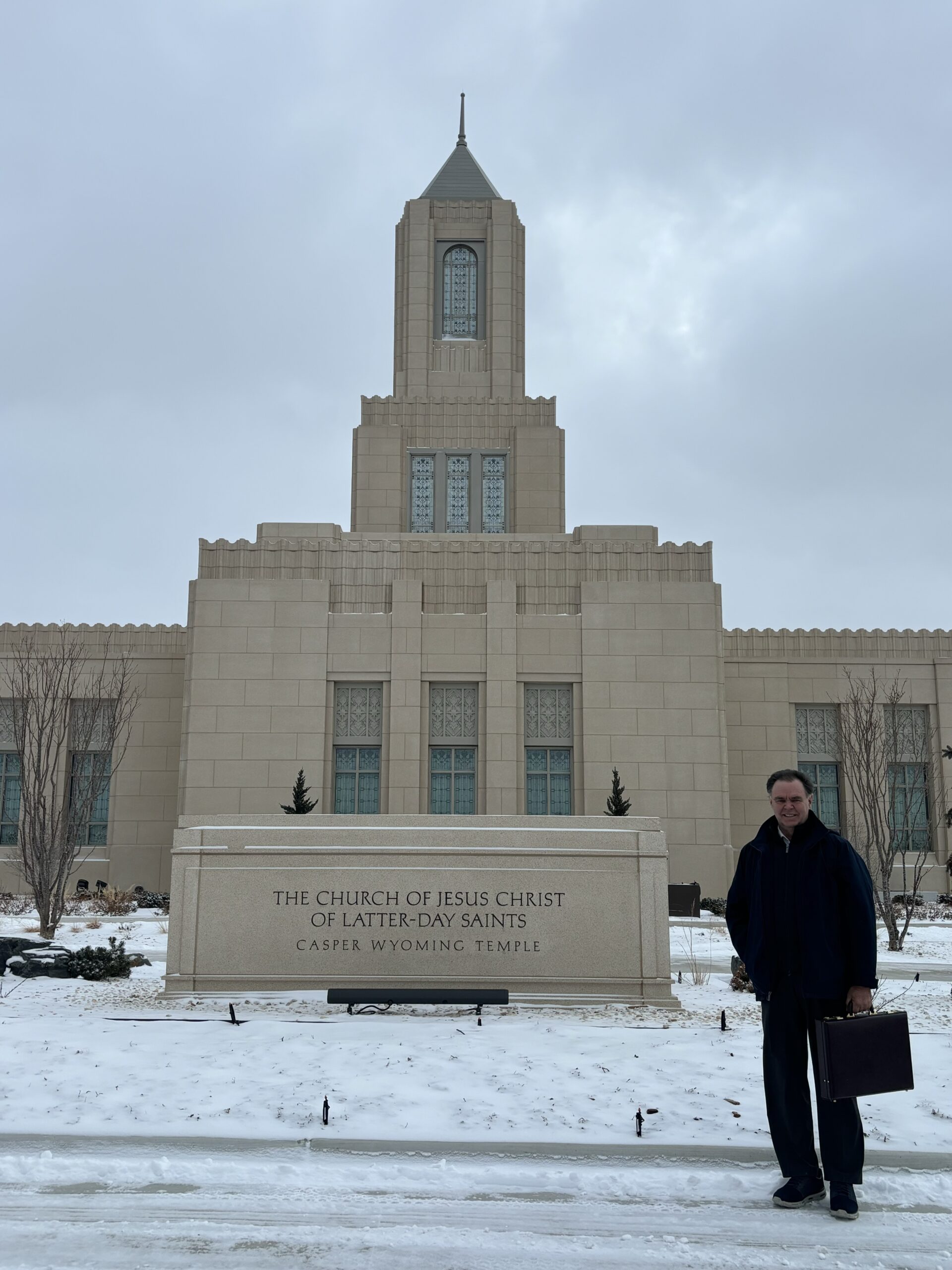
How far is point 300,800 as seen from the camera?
71.6 feet

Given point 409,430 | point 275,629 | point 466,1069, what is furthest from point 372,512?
point 466,1069

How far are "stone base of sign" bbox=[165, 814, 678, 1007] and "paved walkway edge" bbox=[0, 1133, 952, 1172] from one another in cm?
419

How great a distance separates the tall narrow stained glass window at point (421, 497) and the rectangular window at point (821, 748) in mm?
10903

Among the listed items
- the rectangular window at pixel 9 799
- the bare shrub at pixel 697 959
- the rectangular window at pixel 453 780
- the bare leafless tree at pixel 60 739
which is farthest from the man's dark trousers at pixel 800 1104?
the rectangular window at pixel 9 799

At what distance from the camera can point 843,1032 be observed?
4.61m

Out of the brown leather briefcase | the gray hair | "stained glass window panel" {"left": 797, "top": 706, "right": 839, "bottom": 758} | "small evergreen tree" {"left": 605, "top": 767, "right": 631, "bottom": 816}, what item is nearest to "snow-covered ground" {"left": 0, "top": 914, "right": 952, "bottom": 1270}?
the brown leather briefcase

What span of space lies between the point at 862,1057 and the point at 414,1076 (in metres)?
3.08

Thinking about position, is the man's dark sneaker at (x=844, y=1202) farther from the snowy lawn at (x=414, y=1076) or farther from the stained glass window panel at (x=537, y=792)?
the stained glass window panel at (x=537, y=792)

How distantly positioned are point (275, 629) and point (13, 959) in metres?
14.2

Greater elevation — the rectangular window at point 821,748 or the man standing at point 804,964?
the rectangular window at point 821,748

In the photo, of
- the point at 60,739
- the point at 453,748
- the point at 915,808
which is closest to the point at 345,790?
the point at 453,748

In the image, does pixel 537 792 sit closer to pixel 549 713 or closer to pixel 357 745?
pixel 549 713

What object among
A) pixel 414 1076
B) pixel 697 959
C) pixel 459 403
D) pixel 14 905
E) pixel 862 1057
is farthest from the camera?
pixel 459 403

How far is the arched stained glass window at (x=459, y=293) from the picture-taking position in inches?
1233
